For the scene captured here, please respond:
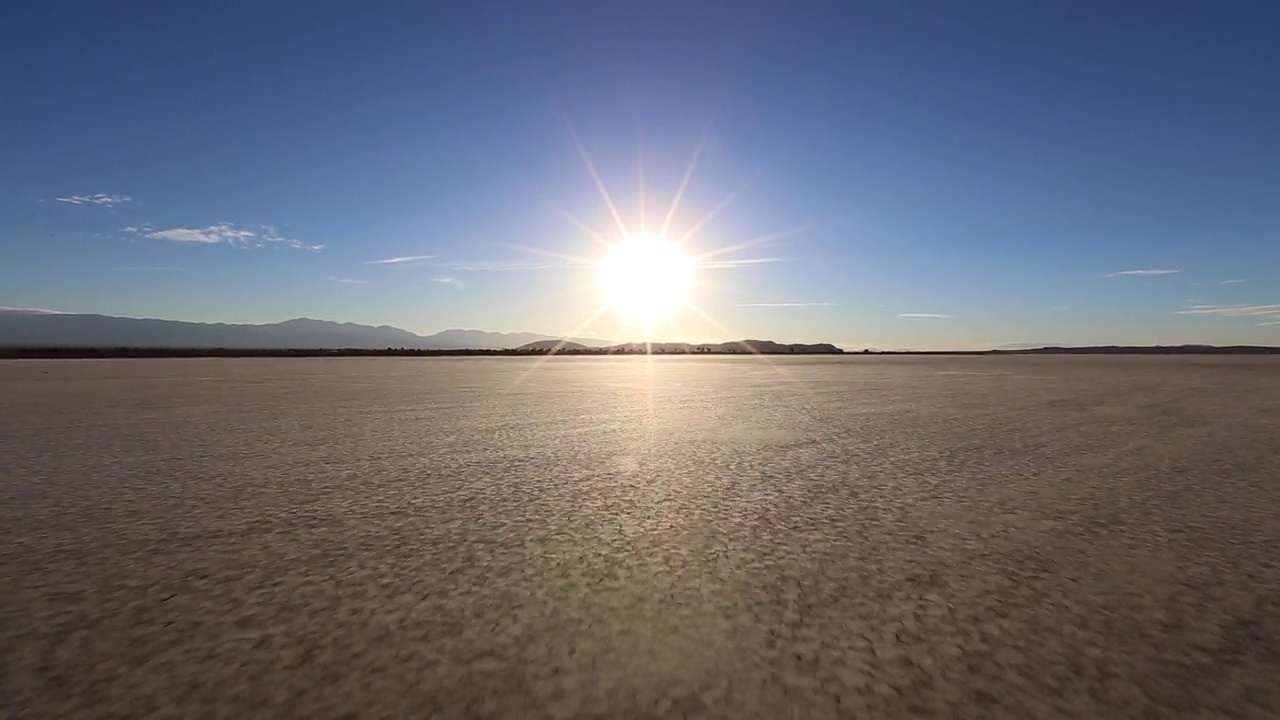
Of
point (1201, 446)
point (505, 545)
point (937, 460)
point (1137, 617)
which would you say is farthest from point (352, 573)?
point (1201, 446)

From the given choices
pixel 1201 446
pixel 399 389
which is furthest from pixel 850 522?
pixel 399 389

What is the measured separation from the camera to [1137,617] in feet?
10.9

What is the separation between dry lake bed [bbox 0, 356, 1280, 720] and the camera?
2637 millimetres

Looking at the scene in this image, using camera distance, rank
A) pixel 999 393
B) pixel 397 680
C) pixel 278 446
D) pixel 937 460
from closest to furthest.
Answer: pixel 397 680
pixel 937 460
pixel 278 446
pixel 999 393

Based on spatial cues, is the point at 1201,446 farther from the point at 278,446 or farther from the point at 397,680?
the point at 278,446

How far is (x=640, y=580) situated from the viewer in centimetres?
383

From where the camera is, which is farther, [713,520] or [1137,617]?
[713,520]

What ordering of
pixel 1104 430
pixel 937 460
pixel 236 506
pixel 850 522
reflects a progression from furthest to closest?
pixel 1104 430, pixel 937 460, pixel 236 506, pixel 850 522

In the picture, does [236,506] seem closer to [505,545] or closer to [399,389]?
[505,545]

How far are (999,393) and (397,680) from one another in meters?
18.6

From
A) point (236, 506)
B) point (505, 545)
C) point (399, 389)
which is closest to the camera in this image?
point (505, 545)

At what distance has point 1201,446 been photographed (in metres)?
8.60

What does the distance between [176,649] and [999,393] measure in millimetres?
19034

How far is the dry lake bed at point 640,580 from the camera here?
2.64 m
